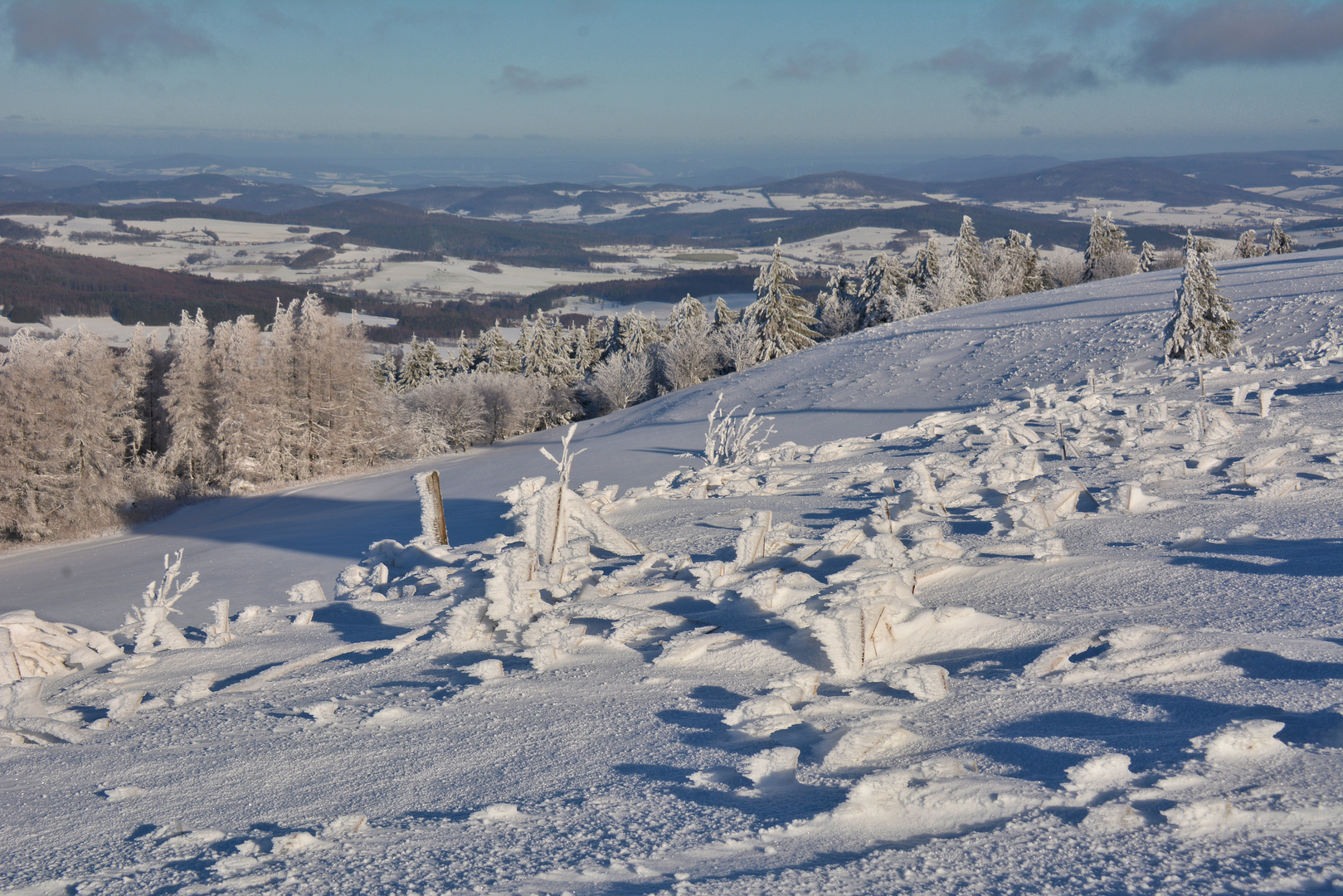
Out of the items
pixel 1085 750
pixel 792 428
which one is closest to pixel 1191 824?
pixel 1085 750

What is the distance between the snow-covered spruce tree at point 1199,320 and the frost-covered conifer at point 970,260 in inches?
1082

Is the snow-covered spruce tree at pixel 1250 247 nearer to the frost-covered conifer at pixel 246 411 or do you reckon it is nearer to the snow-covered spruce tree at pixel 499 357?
the snow-covered spruce tree at pixel 499 357

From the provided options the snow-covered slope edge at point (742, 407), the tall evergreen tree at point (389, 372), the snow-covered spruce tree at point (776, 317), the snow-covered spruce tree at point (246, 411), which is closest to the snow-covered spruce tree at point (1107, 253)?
the snow-covered spruce tree at point (776, 317)

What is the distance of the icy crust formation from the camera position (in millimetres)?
1822

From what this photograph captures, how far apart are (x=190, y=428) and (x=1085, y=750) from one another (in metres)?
28.2

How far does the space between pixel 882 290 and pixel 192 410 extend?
3228 centimetres

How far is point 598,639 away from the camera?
3418 mm

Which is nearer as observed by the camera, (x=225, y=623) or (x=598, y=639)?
(x=598, y=639)

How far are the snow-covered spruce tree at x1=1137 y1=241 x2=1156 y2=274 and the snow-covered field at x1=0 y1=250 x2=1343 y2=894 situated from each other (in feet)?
167

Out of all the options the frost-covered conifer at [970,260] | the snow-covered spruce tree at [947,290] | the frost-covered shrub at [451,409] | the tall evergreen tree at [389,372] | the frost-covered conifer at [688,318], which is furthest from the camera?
the tall evergreen tree at [389,372]

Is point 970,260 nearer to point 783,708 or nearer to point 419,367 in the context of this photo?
point 419,367

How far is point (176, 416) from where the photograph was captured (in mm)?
25594

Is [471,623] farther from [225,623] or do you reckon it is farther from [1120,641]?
[1120,641]

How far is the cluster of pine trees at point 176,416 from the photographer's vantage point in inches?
847
